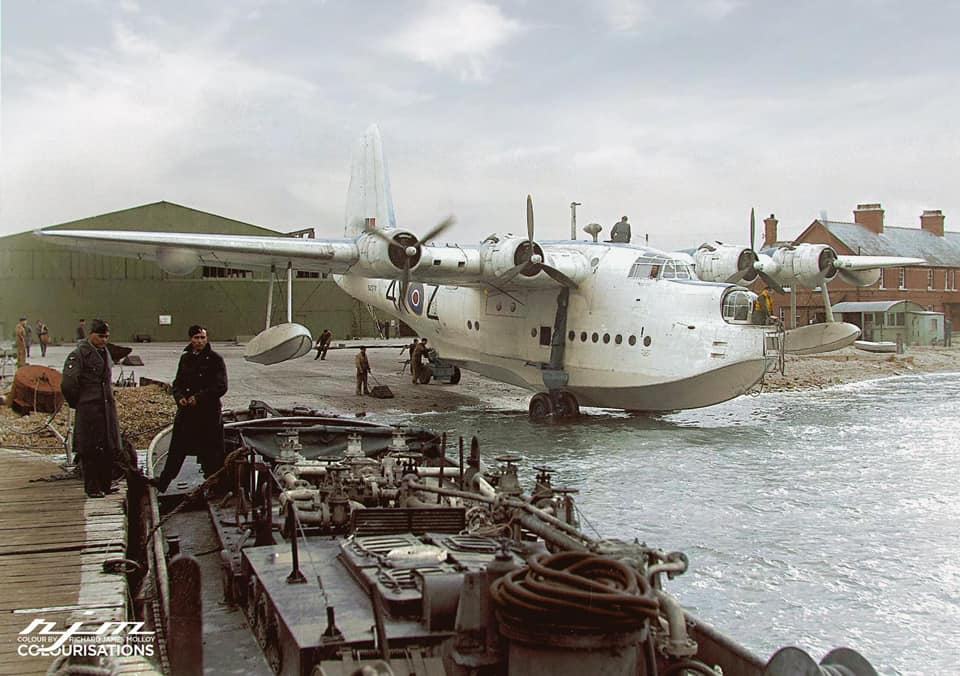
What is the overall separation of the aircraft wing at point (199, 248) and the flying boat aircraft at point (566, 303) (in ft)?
0.10

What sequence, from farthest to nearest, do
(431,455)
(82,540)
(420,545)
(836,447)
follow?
(836,447), (431,455), (82,540), (420,545)

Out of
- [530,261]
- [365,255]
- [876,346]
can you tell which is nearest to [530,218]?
[530,261]

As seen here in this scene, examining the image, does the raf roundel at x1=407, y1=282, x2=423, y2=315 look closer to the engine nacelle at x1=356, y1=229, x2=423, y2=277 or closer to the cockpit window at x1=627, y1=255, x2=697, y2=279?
the engine nacelle at x1=356, y1=229, x2=423, y2=277

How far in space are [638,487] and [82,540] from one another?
887 cm

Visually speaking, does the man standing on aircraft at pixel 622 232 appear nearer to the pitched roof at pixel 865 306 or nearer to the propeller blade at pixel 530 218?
the propeller blade at pixel 530 218

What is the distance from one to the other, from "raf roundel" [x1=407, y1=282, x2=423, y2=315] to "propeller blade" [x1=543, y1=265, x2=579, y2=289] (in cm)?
570

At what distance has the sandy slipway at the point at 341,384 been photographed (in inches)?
591

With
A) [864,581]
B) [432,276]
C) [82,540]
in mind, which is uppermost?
[432,276]

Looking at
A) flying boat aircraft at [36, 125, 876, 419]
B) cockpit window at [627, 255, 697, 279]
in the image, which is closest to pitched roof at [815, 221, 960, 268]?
flying boat aircraft at [36, 125, 876, 419]

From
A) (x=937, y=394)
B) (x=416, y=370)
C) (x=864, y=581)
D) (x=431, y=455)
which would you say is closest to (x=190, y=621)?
(x=431, y=455)

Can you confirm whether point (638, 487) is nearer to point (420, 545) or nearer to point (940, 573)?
point (940, 573)

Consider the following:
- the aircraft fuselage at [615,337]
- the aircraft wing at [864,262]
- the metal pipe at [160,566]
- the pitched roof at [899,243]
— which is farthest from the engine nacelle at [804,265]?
the pitched roof at [899,243]

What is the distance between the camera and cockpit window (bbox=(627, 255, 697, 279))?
1928cm

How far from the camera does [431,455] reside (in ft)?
32.9
